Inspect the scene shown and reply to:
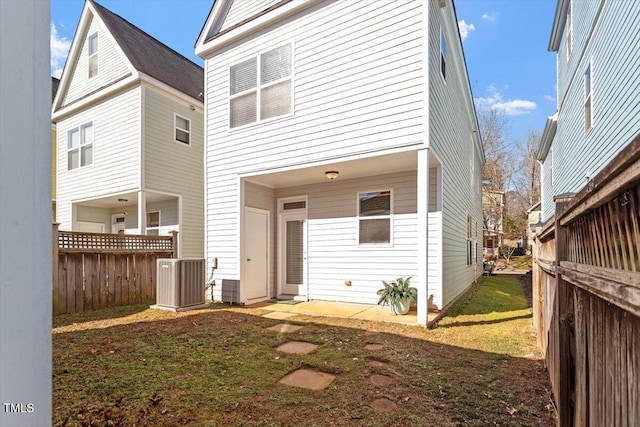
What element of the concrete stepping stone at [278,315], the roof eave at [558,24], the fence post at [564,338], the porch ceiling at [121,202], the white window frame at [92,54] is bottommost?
the concrete stepping stone at [278,315]

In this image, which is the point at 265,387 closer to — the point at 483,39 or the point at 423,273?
the point at 423,273

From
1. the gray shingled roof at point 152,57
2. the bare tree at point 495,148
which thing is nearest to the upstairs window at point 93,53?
the gray shingled roof at point 152,57

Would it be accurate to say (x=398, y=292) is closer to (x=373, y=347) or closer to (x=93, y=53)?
(x=373, y=347)

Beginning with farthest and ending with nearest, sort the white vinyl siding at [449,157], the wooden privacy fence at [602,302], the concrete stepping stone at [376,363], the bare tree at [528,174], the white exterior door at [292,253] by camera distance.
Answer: the bare tree at [528,174] → the white exterior door at [292,253] → the white vinyl siding at [449,157] → the concrete stepping stone at [376,363] → the wooden privacy fence at [602,302]

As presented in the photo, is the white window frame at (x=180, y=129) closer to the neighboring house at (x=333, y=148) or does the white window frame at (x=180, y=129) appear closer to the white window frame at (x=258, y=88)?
the neighboring house at (x=333, y=148)

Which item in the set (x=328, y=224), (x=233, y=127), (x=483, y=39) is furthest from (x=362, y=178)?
(x=483, y=39)

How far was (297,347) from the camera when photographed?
4488mm

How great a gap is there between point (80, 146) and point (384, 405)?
1305cm

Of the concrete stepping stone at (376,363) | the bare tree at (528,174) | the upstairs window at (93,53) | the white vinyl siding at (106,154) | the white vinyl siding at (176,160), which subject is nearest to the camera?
the concrete stepping stone at (376,363)

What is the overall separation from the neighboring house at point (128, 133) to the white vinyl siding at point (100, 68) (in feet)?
0.11

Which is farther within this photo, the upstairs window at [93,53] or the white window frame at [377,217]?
the upstairs window at [93,53]

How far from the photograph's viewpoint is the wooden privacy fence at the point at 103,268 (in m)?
6.64

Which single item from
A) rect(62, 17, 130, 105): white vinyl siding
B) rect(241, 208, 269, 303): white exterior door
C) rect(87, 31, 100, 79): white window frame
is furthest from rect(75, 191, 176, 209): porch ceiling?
rect(241, 208, 269, 303): white exterior door

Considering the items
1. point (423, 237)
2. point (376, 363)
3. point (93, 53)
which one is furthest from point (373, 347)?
point (93, 53)
